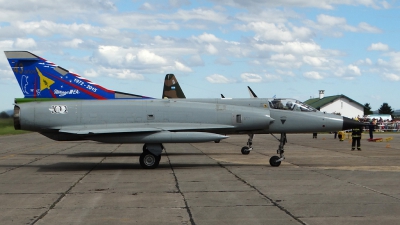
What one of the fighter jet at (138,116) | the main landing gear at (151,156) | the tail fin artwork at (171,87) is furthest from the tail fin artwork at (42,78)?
the tail fin artwork at (171,87)

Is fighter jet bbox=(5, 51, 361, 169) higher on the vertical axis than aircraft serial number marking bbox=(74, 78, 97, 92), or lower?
lower

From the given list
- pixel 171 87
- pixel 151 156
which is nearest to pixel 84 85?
pixel 151 156

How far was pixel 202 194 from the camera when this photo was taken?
11.7 m

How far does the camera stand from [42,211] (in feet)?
31.8

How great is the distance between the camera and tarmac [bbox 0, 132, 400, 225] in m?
9.03

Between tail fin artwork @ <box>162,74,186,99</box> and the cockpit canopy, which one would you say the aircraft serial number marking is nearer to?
the cockpit canopy

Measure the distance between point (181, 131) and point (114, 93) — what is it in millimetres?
3524

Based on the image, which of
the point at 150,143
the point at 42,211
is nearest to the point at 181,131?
the point at 150,143

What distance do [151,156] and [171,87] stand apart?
19.1m

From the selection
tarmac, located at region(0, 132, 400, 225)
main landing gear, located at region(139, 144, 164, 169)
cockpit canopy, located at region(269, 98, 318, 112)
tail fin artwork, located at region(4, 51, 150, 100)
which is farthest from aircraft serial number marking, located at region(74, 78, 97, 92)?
cockpit canopy, located at region(269, 98, 318, 112)

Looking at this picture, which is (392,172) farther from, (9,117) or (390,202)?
(9,117)

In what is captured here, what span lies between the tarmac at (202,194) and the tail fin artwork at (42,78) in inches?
101

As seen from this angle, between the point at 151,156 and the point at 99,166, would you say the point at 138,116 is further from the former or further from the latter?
the point at 99,166

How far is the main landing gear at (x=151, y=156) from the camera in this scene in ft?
56.9
